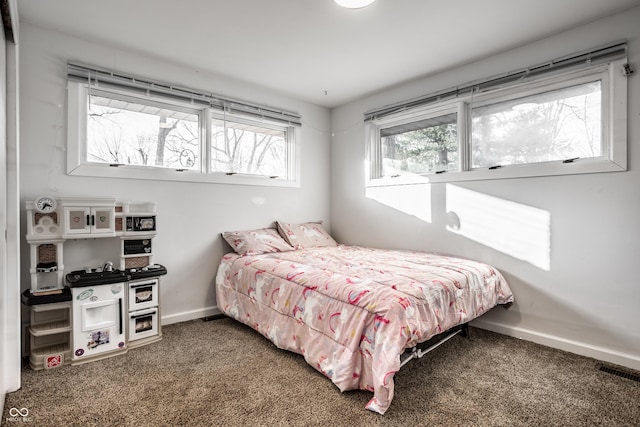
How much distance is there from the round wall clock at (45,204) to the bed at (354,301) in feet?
4.52

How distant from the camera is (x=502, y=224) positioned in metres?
2.83

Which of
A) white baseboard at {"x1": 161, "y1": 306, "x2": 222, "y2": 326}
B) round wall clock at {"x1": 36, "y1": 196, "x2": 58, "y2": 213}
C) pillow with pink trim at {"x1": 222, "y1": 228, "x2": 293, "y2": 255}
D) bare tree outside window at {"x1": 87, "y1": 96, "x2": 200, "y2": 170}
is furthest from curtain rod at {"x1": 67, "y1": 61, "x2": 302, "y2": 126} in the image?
white baseboard at {"x1": 161, "y1": 306, "x2": 222, "y2": 326}

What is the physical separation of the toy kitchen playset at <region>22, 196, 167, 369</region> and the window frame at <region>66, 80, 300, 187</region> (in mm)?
378

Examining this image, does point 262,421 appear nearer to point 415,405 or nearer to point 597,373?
point 415,405

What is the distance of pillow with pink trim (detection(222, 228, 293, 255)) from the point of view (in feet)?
10.6

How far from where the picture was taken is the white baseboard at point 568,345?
7.42 feet

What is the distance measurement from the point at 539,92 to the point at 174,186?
124 inches

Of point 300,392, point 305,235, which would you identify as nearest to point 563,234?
point 300,392

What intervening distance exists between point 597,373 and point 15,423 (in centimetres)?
323

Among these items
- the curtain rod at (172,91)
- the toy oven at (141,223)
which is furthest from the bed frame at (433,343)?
the curtain rod at (172,91)

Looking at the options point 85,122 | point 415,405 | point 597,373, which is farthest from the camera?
point 85,122

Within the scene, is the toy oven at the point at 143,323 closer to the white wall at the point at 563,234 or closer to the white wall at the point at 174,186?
the white wall at the point at 174,186

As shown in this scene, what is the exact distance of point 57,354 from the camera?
7.29ft

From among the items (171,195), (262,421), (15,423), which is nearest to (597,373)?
(262,421)
